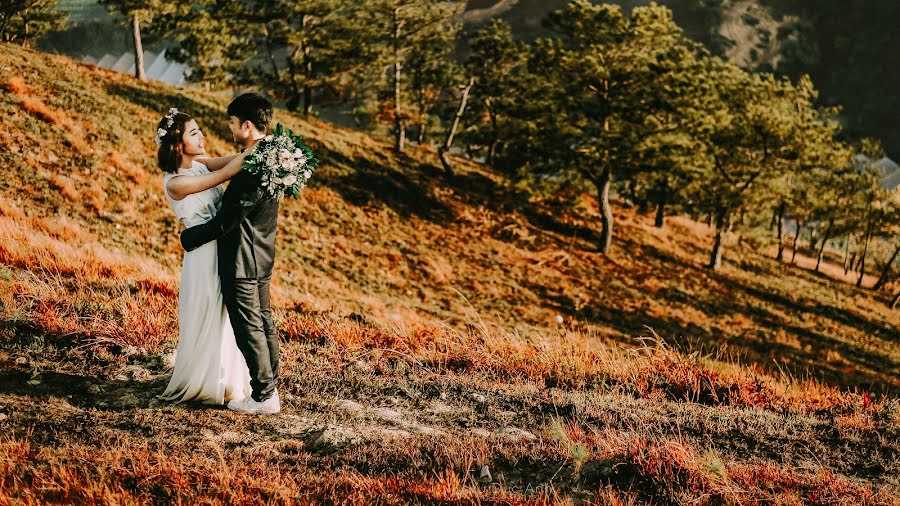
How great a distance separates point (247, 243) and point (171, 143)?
37.1 inches

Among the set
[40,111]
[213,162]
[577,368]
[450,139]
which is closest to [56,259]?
[213,162]

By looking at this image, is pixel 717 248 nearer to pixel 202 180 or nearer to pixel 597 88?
pixel 597 88

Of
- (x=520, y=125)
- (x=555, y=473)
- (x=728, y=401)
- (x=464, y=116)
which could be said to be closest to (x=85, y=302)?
(x=555, y=473)

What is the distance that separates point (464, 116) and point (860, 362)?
31882 mm

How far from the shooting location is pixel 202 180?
3.96 m

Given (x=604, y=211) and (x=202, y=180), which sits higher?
(x=202, y=180)

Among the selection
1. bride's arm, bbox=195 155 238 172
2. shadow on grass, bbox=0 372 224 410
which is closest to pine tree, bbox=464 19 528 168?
bride's arm, bbox=195 155 238 172

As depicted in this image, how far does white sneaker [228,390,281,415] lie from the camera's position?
436 cm

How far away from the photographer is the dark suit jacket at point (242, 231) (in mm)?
3852

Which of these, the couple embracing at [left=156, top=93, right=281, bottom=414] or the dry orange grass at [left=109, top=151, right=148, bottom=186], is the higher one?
the couple embracing at [left=156, top=93, right=281, bottom=414]

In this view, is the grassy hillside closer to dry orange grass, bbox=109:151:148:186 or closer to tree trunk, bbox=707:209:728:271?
dry orange grass, bbox=109:151:148:186

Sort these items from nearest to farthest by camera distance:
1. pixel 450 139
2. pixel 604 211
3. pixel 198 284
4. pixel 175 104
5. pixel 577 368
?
pixel 198 284 < pixel 577 368 < pixel 175 104 < pixel 604 211 < pixel 450 139

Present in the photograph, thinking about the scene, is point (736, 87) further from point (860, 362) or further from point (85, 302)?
point (85, 302)

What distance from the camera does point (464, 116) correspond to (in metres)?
44.6
